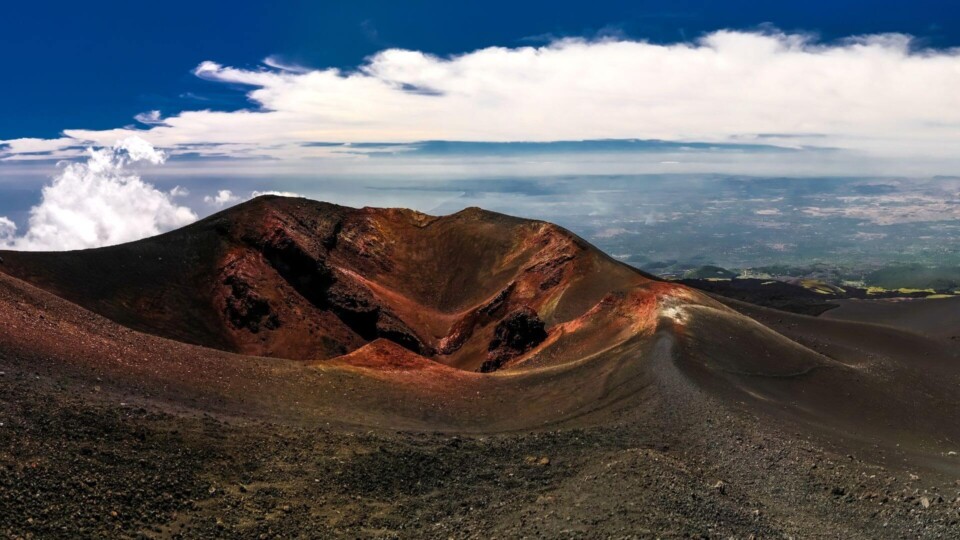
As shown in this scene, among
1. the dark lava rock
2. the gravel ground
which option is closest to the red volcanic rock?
the dark lava rock

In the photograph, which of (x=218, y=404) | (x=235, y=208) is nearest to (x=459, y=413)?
(x=218, y=404)

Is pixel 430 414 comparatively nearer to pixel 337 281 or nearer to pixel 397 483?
pixel 397 483

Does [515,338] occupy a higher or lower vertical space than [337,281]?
lower

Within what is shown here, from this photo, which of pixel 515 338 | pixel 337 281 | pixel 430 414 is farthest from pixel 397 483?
pixel 337 281

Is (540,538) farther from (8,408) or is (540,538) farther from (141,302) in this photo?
(141,302)

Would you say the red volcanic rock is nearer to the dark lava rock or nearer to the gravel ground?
the dark lava rock

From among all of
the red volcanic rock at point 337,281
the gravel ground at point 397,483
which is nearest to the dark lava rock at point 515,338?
the red volcanic rock at point 337,281
